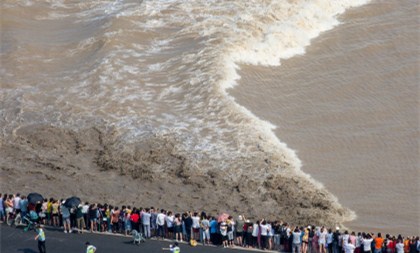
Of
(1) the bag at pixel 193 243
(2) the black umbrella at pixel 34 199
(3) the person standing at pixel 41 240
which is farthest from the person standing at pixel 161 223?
(2) the black umbrella at pixel 34 199

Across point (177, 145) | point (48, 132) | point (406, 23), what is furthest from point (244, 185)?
point (406, 23)

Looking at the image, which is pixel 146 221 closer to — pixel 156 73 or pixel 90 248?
pixel 90 248

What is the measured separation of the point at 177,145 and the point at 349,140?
715cm

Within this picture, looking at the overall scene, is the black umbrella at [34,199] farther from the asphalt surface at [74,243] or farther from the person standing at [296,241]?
the person standing at [296,241]

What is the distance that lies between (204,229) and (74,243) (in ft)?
13.8

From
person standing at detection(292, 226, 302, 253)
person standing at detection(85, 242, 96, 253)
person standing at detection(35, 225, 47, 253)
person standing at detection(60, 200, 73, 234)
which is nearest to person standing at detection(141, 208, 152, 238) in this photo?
person standing at detection(60, 200, 73, 234)

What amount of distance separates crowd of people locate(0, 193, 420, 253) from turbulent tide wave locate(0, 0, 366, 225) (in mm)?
4301

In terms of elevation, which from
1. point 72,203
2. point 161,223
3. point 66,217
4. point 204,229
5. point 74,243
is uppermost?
point 72,203

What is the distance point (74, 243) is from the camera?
92.4ft

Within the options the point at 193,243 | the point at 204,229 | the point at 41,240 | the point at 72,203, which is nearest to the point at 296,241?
the point at 204,229

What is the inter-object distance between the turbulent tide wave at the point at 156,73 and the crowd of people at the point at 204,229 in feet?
14.1

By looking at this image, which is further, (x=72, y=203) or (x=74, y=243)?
(x=72, y=203)

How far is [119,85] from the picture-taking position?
131 feet

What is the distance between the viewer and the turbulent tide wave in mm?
35344
